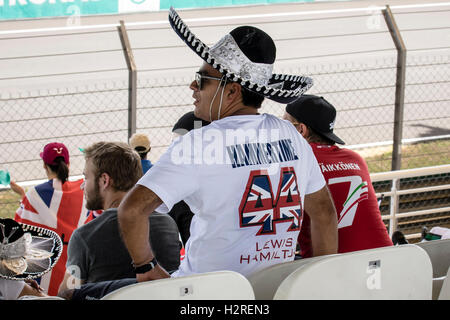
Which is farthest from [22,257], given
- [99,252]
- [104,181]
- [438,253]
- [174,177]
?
[438,253]

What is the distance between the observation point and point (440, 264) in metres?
2.27

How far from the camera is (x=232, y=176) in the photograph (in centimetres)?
197

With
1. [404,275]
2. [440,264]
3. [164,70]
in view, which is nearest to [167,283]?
[404,275]

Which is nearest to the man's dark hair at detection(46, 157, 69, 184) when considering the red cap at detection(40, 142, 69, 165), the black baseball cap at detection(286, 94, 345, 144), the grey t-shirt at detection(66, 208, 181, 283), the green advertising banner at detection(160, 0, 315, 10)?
the red cap at detection(40, 142, 69, 165)

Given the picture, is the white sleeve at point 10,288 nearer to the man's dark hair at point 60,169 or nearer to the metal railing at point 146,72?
the man's dark hair at point 60,169

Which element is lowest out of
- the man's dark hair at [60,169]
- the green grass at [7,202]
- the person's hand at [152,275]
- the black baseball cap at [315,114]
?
the green grass at [7,202]

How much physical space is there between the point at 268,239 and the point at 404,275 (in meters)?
0.40

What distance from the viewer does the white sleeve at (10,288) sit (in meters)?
2.33

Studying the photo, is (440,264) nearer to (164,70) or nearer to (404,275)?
(404,275)

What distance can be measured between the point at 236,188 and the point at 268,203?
12 cm

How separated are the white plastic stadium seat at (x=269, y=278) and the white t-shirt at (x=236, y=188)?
0.14 metres

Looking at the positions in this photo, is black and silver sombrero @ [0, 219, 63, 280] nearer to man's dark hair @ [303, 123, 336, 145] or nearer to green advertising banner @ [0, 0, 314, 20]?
man's dark hair @ [303, 123, 336, 145]

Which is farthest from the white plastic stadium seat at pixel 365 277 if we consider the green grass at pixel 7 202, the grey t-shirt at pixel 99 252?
the green grass at pixel 7 202

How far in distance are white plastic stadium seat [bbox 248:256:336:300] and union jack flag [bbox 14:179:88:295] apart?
1987 mm
